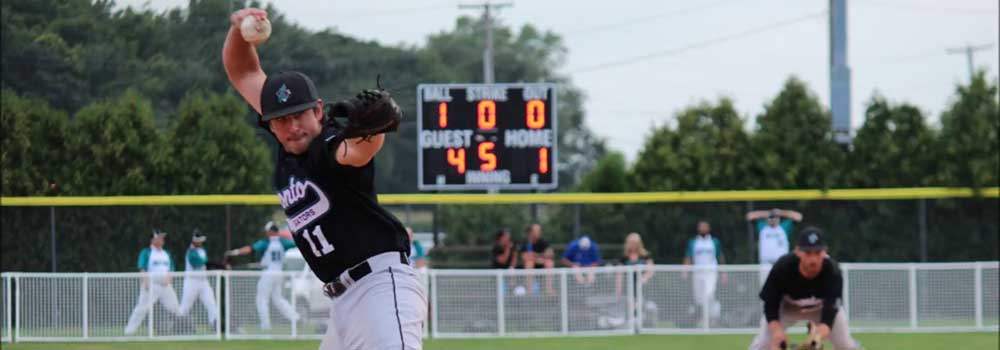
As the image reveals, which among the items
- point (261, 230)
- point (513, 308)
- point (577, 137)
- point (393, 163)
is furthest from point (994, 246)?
point (577, 137)

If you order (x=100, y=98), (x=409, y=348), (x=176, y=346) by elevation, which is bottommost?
(x=176, y=346)

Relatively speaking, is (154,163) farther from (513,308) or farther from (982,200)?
(982,200)

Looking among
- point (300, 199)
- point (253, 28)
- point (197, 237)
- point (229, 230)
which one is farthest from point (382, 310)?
point (229, 230)

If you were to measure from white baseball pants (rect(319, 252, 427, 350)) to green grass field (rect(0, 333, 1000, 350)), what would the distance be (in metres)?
10.5

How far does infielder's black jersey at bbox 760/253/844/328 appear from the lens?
10.6 m

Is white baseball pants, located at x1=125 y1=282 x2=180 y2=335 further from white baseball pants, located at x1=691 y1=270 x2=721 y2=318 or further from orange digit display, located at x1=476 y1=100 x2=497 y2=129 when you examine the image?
white baseball pants, located at x1=691 y1=270 x2=721 y2=318

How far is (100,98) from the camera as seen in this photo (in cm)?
2088

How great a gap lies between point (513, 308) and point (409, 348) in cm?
1296

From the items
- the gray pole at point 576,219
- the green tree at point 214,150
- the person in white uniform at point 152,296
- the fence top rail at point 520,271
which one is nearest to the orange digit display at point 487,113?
the fence top rail at point 520,271

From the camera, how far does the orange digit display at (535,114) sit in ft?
63.4

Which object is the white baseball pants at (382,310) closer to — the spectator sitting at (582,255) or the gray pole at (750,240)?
the spectator sitting at (582,255)

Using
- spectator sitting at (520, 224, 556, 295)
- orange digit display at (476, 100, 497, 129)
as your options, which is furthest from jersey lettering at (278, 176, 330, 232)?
spectator sitting at (520, 224, 556, 295)

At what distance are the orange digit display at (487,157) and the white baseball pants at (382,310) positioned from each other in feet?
43.9

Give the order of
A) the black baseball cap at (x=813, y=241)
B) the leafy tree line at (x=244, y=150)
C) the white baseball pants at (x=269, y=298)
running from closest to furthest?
the black baseball cap at (x=813, y=241) < the white baseball pants at (x=269, y=298) < the leafy tree line at (x=244, y=150)
